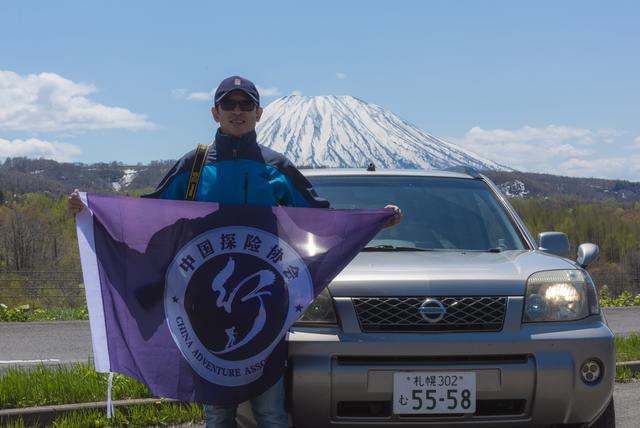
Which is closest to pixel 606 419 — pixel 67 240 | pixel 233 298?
pixel 233 298

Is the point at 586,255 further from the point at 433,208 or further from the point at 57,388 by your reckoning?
the point at 57,388

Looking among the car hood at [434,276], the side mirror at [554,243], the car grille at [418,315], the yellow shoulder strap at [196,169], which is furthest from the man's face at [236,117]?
the side mirror at [554,243]

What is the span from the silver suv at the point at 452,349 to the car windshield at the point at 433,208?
2.35 feet

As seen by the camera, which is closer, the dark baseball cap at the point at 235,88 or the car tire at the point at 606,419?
the dark baseball cap at the point at 235,88

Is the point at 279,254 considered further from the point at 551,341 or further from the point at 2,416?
the point at 2,416

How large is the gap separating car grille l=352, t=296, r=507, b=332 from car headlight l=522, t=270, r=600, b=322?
19 centimetres

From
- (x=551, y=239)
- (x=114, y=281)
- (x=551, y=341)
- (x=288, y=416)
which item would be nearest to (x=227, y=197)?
(x=114, y=281)

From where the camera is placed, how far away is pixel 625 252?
110m

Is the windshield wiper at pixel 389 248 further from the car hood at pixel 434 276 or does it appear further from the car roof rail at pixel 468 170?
the car roof rail at pixel 468 170

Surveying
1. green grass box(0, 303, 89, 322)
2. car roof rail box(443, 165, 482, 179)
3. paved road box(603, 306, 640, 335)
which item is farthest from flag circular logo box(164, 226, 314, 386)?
green grass box(0, 303, 89, 322)

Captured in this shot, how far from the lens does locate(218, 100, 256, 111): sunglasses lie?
3.43m

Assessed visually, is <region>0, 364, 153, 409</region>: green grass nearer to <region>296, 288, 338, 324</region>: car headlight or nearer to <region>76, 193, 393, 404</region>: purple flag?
<region>76, 193, 393, 404</region>: purple flag

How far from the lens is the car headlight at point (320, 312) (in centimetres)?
347

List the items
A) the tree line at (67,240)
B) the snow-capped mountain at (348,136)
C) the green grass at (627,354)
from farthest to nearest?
the snow-capped mountain at (348,136) < the tree line at (67,240) < the green grass at (627,354)
